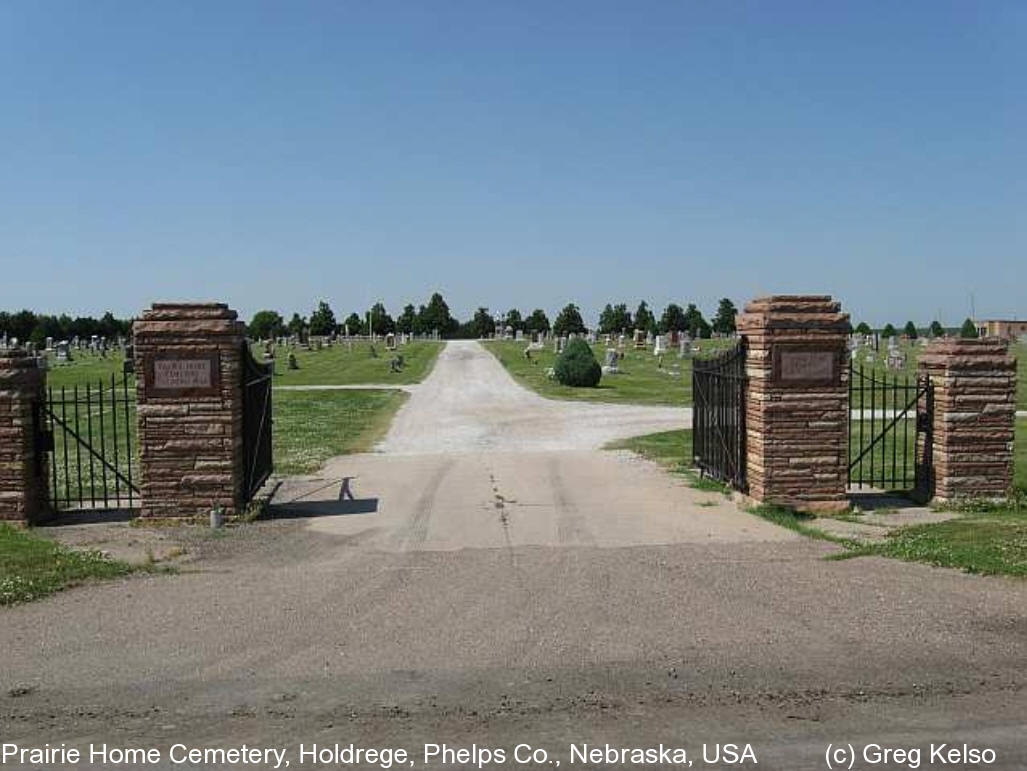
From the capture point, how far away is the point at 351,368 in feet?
160

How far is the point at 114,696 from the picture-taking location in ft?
19.1

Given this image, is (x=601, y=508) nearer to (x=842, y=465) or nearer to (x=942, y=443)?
(x=842, y=465)

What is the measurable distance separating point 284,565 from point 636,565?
3.27 meters

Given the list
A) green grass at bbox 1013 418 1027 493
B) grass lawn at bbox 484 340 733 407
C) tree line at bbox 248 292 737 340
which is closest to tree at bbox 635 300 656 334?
tree line at bbox 248 292 737 340

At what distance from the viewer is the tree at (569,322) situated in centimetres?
9662

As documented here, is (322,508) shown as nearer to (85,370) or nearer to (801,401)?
(801,401)

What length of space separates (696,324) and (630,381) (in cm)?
5352

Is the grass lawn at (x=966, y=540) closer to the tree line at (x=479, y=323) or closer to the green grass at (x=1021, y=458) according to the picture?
the green grass at (x=1021, y=458)

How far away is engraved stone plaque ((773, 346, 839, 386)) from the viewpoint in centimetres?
1176

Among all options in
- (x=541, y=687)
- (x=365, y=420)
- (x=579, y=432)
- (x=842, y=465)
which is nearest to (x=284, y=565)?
(x=541, y=687)

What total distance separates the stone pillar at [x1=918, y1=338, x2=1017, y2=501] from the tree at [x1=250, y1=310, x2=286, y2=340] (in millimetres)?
84610

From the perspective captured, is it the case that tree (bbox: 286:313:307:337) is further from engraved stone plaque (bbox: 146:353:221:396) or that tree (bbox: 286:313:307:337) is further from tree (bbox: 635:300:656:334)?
engraved stone plaque (bbox: 146:353:221:396)

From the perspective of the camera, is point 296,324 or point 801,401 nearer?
point 801,401

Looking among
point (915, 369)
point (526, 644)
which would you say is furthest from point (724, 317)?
point (526, 644)
